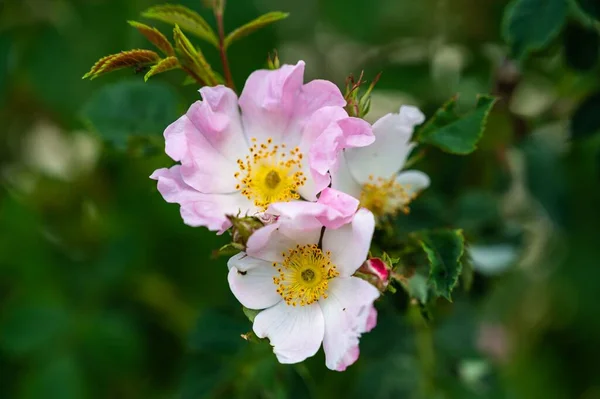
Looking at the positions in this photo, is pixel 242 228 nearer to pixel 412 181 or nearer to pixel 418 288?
pixel 418 288

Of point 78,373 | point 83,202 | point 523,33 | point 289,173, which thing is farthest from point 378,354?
point 83,202

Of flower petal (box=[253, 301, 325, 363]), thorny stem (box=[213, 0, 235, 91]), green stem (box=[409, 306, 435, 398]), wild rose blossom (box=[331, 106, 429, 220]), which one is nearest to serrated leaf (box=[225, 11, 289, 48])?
thorny stem (box=[213, 0, 235, 91])

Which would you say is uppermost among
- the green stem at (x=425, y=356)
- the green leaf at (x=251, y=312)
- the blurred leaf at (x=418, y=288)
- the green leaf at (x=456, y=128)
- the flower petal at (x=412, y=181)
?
the green leaf at (x=456, y=128)

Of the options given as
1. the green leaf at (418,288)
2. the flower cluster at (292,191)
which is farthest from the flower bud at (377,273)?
the green leaf at (418,288)

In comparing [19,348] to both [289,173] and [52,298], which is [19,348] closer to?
[52,298]

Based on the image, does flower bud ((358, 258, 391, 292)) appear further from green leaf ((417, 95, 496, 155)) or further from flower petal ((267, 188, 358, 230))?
green leaf ((417, 95, 496, 155))

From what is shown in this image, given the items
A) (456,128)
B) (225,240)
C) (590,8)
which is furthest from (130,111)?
(590,8)

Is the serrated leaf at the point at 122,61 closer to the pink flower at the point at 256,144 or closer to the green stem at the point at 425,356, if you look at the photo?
the pink flower at the point at 256,144

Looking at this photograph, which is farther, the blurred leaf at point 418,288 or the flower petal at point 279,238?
the blurred leaf at point 418,288
